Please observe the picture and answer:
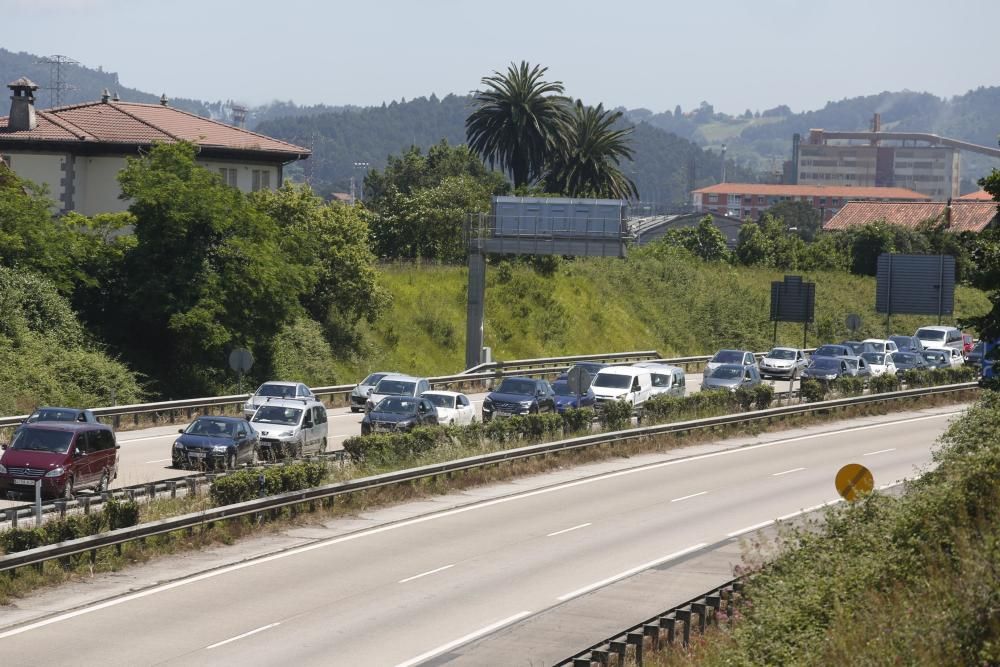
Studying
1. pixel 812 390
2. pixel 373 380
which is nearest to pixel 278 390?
pixel 373 380

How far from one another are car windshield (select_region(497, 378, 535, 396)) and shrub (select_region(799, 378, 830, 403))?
11400 millimetres

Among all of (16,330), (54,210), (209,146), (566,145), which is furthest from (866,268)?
(16,330)

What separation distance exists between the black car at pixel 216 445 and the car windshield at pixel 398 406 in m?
6.02

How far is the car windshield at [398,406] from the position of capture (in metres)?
37.5

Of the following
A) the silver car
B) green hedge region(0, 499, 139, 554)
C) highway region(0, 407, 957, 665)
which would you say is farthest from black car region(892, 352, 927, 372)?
green hedge region(0, 499, 139, 554)

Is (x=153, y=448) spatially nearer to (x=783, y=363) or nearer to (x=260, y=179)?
(x=783, y=363)

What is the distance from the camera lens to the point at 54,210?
201 feet

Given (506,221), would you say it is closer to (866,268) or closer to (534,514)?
(534,514)

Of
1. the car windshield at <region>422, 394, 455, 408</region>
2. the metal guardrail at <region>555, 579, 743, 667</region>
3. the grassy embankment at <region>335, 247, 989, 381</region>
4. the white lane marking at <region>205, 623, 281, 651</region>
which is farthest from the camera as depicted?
the grassy embankment at <region>335, 247, 989, 381</region>

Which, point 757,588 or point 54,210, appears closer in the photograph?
point 757,588

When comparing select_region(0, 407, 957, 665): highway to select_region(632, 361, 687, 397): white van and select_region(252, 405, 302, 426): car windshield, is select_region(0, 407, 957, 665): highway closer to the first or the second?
select_region(252, 405, 302, 426): car windshield

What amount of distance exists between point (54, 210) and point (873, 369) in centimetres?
3509

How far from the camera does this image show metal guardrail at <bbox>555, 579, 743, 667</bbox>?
15273 mm

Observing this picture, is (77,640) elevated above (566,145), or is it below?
below
